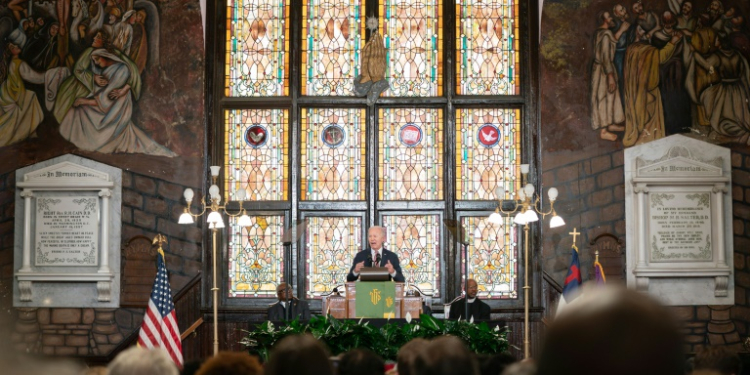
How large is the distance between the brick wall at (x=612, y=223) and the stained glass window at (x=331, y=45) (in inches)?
119

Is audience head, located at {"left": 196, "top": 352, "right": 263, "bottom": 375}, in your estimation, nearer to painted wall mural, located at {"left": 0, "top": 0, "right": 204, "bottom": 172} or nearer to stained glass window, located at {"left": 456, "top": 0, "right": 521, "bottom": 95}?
painted wall mural, located at {"left": 0, "top": 0, "right": 204, "bottom": 172}

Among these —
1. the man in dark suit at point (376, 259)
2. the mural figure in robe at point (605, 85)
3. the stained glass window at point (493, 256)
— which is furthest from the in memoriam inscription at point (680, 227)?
the man in dark suit at point (376, 259)

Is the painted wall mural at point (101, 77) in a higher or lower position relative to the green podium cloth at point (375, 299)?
higher

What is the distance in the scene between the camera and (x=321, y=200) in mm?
13320

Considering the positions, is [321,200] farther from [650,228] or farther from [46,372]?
[46,372]

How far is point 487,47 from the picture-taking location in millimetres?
13602

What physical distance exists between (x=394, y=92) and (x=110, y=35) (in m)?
3.87

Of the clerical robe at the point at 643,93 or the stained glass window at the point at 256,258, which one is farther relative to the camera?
the stained glass window at the point at 256,258

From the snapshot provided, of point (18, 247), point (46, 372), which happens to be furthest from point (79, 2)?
point (46, 372)

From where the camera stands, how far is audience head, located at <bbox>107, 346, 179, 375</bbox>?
8.96 feet

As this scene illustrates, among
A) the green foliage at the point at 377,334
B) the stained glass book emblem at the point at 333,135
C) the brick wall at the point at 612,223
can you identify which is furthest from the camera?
the stained glass book emblem at the point at 333,135

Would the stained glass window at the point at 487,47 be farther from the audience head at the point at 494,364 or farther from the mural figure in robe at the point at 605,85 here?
the audience head at the point at 494,364

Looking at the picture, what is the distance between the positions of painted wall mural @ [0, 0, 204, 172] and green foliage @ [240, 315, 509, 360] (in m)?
5.11

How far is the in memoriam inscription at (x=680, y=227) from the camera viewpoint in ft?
41.6
